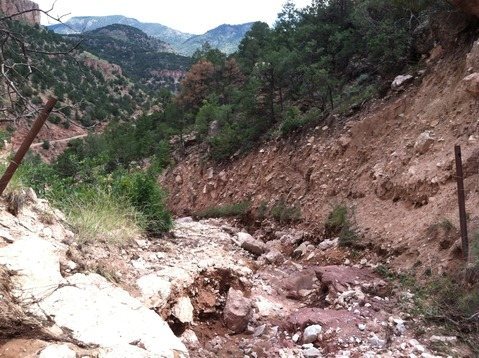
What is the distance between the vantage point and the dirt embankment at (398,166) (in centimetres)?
568

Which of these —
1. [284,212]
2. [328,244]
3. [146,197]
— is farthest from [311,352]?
[284,212]

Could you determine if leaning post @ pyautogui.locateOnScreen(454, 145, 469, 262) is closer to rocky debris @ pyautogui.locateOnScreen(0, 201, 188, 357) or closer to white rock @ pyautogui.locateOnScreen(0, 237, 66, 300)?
rocky debris @ pyautogui.locateOnScreen(0, 201, 188, 357)

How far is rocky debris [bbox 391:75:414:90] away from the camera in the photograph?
854 centimetres

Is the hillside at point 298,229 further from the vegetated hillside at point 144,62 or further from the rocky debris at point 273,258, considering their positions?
the vegetated hillside at point 144,62

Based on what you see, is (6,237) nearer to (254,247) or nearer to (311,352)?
(311,352)

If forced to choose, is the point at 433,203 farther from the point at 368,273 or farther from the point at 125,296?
the point at 125,296

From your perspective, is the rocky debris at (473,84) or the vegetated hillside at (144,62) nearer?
the rocky debris at (473,84)

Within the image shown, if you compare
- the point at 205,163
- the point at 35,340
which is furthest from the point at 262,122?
the point at 35,340

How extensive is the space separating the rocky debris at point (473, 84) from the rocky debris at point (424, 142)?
2.86 ft

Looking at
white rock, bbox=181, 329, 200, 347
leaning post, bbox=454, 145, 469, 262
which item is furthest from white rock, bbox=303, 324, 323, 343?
leaning post, bbox=454, 145, 469, 262

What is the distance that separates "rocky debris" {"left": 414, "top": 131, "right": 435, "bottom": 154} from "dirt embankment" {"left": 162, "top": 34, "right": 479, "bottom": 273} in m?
0.02

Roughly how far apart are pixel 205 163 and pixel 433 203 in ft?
33.5

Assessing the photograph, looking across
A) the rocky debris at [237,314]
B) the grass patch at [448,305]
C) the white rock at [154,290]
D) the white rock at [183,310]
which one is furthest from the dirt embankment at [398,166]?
the white rock at [154,290]

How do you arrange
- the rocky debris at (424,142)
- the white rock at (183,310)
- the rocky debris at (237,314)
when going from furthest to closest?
1. the rocky debris at (424,142)
2. the rocky debris at (237,314)
3. the white rock at (183,310)
